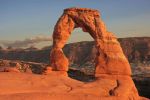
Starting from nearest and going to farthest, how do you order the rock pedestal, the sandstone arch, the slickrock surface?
the slickrock surface → the rock pedestal → the sandstone arch

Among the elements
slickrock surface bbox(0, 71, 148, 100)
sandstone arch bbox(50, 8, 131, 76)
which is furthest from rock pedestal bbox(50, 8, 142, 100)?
slickrock surface bbox(0, 71, 148, 100)

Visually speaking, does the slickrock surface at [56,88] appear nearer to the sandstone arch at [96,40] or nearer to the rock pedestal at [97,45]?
the rock pedestal at [97,45]

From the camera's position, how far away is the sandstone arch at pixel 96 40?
28.6m

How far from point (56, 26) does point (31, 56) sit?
4908 inches

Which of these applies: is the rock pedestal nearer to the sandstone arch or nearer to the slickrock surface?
the sandstone arch

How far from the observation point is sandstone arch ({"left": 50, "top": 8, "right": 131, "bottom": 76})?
28.6m

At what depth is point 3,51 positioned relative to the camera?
165 metres

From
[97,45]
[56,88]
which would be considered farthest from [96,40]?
[56,88]

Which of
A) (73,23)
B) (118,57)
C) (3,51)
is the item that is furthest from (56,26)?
(3,51)

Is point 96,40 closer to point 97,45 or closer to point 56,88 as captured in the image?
point 97,45

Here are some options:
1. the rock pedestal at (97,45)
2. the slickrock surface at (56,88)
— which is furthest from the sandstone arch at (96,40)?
the slickrock surface at (56,88)

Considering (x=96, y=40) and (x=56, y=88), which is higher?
(x=96, y=40)

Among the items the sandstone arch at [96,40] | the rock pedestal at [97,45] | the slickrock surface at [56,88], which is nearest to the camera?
the slickrock surface at [56,88]

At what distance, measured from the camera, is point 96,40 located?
2931 cm
